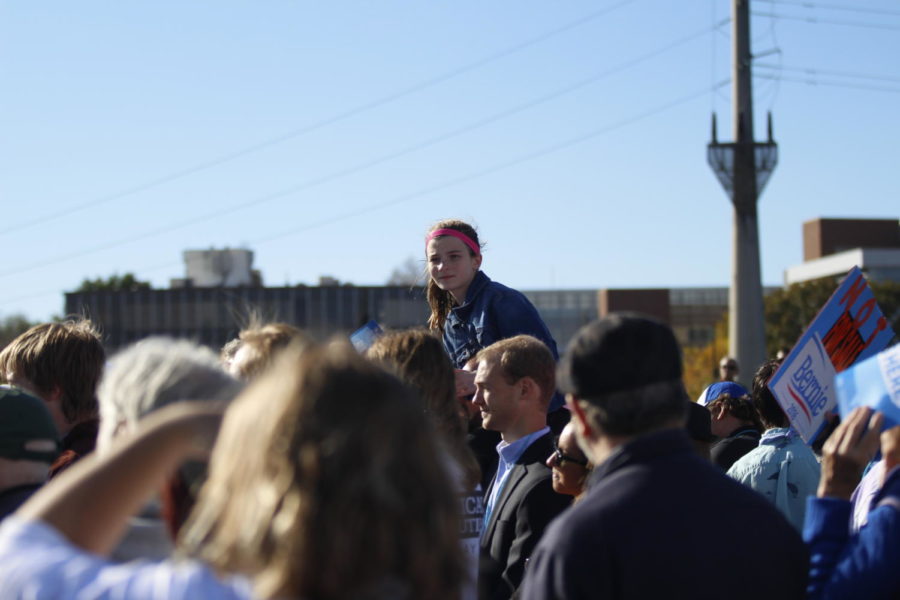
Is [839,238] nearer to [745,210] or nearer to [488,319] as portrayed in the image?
[745,210]

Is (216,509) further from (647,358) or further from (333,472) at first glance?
(647,358)

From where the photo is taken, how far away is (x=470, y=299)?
545cm

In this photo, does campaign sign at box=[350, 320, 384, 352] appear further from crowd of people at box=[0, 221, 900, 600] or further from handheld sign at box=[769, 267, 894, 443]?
handheld sign at box=[769, 267, 894, 443]

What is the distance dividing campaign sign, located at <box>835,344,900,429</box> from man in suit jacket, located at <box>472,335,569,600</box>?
151cm

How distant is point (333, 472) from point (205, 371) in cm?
80

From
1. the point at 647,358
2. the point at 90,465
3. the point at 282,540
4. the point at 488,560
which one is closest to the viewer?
the point at 282,540

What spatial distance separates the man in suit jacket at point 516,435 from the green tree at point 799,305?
165 ft

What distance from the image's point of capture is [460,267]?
5406 mm

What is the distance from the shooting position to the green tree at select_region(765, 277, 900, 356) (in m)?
52.7

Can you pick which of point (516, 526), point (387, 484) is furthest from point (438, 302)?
point (387, 484)

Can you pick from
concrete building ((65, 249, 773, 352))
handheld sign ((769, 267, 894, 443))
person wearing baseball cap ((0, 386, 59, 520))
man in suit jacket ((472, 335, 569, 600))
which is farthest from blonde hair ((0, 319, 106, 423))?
concrete building ((65, 249, 773, 352))

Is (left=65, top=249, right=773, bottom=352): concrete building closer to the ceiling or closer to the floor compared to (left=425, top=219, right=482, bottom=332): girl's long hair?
closer to the floor

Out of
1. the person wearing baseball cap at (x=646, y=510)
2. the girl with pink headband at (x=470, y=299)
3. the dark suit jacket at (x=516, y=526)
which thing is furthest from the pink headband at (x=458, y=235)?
the person wearing baseball cap at (x=646, y=510)

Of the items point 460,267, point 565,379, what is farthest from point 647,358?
point 460,267
